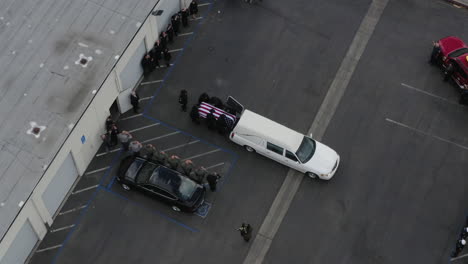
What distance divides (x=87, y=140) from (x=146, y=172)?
10.5 ft

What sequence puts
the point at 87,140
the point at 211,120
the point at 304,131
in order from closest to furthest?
the point at 87,140 → the point at 211,120 → the point at 304,131

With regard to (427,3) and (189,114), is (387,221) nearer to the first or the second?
(189,114)

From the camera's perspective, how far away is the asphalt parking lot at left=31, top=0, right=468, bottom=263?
27.6m

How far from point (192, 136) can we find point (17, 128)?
27.9ft

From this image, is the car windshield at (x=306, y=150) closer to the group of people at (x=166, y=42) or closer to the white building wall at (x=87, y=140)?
the group of people at (x=166, y=42)

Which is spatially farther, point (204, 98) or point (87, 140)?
point (204, 98)

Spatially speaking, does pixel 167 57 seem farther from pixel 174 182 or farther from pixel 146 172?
pixel 174 182

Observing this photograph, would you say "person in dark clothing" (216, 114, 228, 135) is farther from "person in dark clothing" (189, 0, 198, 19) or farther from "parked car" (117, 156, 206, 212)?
"person in dark clothing" (189, 0, 198, 19)

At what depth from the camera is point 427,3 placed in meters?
35.6

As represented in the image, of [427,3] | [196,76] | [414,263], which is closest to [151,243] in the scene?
[196,76]

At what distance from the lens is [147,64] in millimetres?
31422

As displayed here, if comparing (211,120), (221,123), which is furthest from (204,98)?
(221,123)

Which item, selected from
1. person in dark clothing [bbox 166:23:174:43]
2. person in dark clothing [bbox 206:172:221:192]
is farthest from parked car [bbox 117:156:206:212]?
person in dark clothing [bbox 166:23:174:43]

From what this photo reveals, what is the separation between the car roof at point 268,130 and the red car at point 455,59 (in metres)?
9.72
